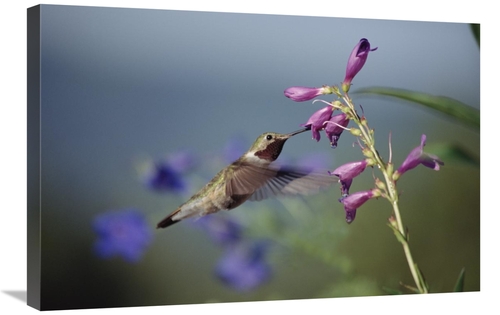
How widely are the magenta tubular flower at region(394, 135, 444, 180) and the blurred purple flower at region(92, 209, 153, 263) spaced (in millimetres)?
1455

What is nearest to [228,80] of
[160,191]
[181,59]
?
[181,59]

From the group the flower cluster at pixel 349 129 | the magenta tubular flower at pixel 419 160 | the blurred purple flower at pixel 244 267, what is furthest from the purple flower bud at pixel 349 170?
the blurred purple flower at pixel 244 267

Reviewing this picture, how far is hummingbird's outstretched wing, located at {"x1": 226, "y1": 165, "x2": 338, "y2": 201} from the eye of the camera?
213 inches

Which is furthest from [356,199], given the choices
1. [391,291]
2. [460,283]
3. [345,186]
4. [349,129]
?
[460,283]

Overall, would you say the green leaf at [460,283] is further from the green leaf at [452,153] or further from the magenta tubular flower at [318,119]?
the magenta tubular flower at [318,119]

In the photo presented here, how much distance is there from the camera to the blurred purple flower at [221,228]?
540cm

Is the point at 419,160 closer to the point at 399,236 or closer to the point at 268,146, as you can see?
the point at 399,236

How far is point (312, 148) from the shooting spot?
5621mm

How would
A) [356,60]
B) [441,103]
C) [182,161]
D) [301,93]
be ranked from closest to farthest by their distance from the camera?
[182,161]
[301,93]
[356,60]
[441,103]

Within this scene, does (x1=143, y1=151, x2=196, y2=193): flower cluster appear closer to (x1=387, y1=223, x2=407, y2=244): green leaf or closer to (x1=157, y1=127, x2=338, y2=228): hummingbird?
(x1=157, y1=127, x2=338, y2=228): hummingbird

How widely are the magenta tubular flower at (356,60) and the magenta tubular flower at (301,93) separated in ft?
0.55

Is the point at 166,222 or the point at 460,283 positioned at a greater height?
the point at 166,222

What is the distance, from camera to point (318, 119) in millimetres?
5602

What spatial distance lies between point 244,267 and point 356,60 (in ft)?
4.31
